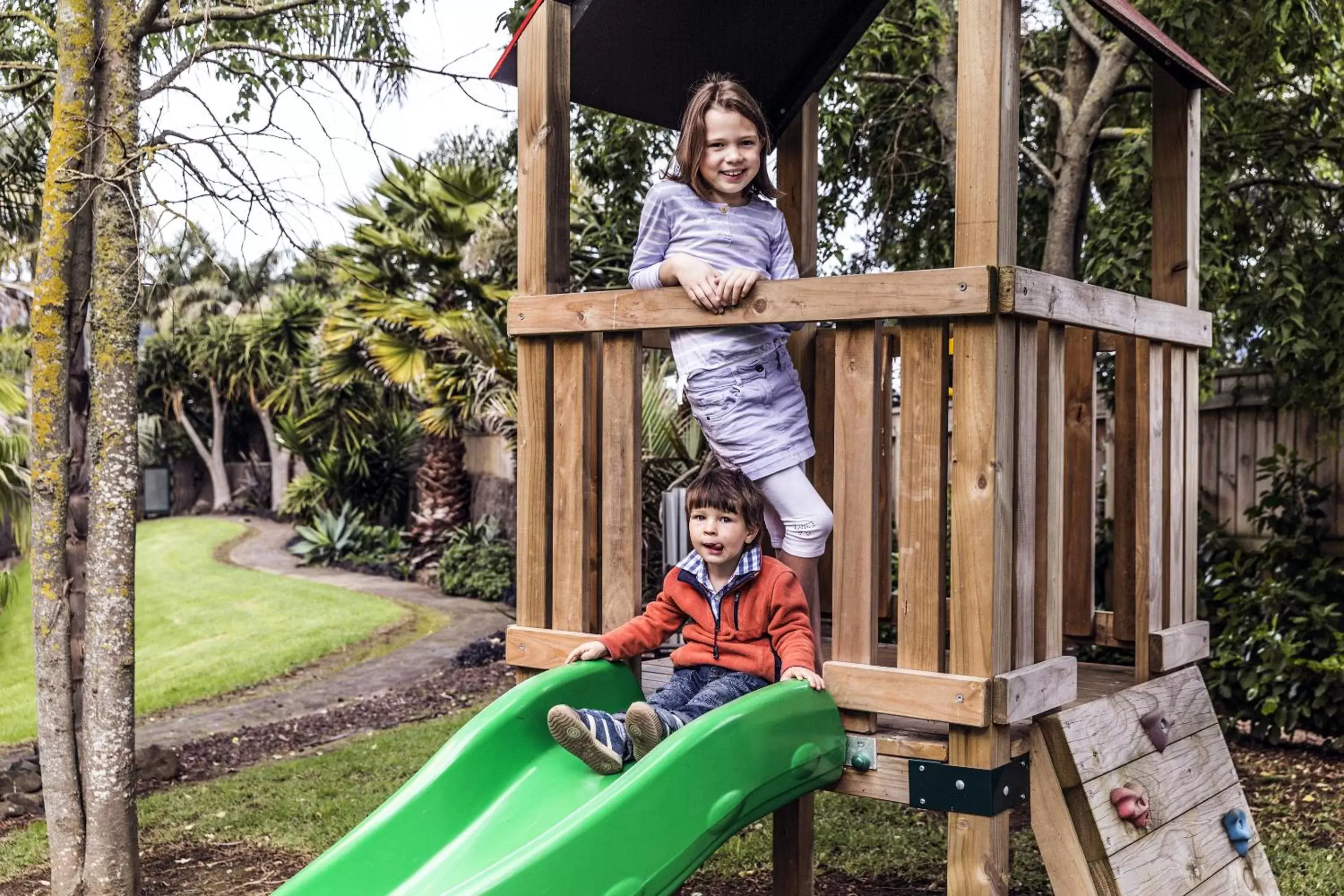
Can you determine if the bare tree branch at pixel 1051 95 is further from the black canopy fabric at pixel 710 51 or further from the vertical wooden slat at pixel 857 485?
the vertical wooden slat at pixel 857 485

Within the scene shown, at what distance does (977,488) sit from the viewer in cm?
293

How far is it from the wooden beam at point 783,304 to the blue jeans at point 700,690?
0.91 metres

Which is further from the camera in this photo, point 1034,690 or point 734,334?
point 734,334

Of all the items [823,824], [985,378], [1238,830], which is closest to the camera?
[985,378]

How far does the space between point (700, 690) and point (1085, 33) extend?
16.2ft

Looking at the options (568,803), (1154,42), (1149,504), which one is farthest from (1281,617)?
(568,803)

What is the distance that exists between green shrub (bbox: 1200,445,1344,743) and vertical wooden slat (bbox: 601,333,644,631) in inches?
169

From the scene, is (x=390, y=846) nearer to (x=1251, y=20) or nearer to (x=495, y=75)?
(x=495, y=75)

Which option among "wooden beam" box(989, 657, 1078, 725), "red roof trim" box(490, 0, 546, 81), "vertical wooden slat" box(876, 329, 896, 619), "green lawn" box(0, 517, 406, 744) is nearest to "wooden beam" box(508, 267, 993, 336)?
"red roof trim" box(490, 0, 546, 81)

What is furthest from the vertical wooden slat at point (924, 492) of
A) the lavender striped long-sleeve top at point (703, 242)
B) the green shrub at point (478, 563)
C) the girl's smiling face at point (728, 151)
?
the green shrub at point (478, 563)

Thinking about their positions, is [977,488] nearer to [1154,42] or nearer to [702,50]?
[1154,42]

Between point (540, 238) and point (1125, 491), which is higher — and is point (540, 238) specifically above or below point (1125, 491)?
above

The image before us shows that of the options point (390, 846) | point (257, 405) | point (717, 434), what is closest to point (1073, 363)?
point (717, 434)

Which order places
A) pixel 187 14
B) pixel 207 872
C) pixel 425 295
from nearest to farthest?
pixel 187 14 < pixel 207 872 < pixel 425 295
